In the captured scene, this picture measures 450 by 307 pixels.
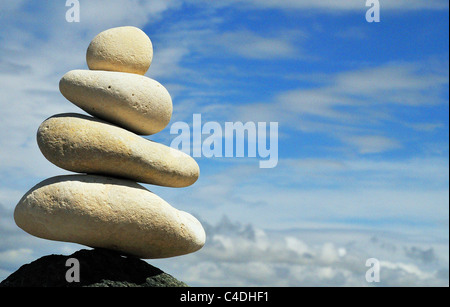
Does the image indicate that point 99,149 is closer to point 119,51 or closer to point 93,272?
point 119,51

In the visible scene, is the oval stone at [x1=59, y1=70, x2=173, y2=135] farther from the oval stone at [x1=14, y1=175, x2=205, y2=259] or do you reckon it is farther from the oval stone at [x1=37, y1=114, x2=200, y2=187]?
the oval stone at [x1=14, y1=175, x2=205, y2=259]

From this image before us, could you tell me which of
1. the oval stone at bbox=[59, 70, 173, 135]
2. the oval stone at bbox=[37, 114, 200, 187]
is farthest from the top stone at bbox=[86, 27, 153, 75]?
the oval stone at bbox=[37, 114, 200, 187]

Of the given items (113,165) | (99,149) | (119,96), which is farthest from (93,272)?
(119,96)

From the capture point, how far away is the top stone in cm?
1277

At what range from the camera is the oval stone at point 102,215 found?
11.5m

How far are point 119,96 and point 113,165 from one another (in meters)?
1.51

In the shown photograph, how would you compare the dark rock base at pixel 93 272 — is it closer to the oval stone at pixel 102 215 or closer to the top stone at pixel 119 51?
the oval stone at pixel 102 215

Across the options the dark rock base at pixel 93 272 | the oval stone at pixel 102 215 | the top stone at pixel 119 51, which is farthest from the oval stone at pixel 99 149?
the dark rock base at pixel 93 272

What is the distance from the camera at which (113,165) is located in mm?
11977

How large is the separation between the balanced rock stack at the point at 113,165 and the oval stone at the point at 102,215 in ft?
0.07

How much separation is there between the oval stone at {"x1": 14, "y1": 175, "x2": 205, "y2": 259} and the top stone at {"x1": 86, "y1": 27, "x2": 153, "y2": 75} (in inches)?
106
